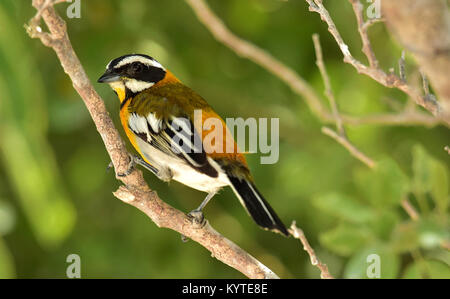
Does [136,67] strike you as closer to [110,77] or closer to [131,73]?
[131,73]

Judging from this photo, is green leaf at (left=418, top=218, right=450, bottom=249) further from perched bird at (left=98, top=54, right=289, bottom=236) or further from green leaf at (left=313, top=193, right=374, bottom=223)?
perched bird at (left=98, top=54, right=289, bottom=236)

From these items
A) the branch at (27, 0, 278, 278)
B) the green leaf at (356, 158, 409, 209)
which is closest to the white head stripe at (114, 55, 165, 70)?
the branch at (27, 0, 278, 278)

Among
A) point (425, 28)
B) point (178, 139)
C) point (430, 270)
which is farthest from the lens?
point (178, 139)

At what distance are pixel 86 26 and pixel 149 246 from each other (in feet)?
5.50

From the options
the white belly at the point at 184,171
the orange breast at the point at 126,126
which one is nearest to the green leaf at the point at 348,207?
the white belly at the point at 184,171

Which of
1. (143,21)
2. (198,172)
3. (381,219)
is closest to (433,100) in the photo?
(381,219)

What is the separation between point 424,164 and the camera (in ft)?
7.99

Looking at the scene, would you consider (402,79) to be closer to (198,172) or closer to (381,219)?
(381,219)

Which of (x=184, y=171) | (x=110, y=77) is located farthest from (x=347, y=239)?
(x=110, y=77)

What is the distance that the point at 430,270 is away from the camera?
232cm

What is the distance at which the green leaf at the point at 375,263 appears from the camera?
2.21m

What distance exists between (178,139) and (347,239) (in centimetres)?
84

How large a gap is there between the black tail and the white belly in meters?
0.07

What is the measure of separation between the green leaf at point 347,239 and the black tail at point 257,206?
19 cm
